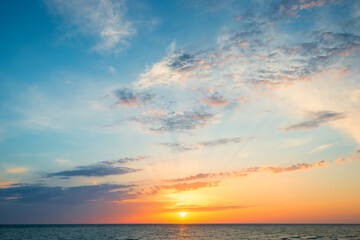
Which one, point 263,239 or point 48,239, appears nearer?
point 263,239

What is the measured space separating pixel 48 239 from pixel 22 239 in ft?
31.7

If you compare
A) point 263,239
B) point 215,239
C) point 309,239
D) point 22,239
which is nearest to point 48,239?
point 22,239

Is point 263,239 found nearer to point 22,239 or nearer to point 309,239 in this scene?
point 309,239

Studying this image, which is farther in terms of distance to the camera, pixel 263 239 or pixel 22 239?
pixel 22 239

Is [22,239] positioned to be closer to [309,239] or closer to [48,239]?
[48,239]

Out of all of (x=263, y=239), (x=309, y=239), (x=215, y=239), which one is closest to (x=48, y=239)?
(x=215, y=239)

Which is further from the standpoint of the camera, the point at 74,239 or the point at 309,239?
the point at 74,239

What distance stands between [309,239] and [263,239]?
14.7 meters

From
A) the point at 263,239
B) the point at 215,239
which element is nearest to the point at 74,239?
the point at 215,239

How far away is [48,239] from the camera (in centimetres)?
9844

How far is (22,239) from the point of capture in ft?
322

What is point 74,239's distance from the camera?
96938mm

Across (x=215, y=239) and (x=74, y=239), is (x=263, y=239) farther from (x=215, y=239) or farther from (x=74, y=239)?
(x=74, y=239)

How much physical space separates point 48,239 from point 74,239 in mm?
10617
